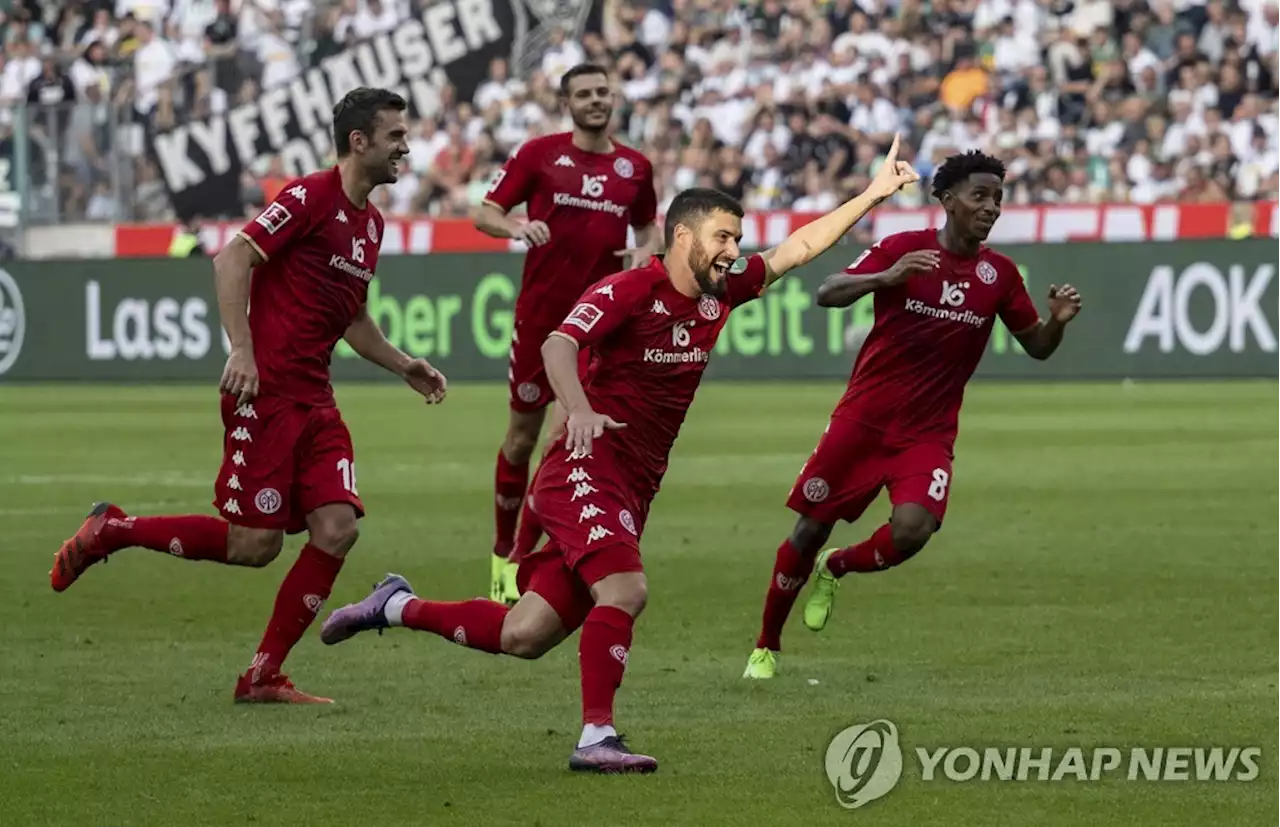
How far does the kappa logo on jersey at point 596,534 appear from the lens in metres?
7.29

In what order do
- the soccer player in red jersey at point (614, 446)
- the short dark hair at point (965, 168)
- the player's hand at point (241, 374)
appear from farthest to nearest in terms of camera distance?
the short dark hair at point (965, 168)
the player's hand at point (241, 374)
the soccer player in red jersey at point (614, 446)

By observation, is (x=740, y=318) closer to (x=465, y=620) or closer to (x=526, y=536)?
(x=526, y=536)

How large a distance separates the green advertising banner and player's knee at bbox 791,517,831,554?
16.5 m

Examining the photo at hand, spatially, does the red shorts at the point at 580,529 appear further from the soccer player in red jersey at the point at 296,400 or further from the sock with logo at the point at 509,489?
the sock with logo at the point at 509,489

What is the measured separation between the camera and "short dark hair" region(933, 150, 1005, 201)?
30.8 feet

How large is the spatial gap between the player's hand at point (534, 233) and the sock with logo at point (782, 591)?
89.0 inches

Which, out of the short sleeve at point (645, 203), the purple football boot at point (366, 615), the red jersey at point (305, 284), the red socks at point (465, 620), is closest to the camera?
the red socks at point (465, 620)

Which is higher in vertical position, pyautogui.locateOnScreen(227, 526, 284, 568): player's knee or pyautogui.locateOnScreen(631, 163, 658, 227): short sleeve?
pyautogui.locateOnScreen(631, 163, 658, 227): short sleeve

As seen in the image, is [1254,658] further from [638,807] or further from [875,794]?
[638,807]

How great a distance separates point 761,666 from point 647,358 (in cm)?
195

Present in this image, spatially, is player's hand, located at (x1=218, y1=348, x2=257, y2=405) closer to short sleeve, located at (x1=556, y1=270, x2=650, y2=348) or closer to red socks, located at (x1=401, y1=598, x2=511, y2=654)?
red socks, located at (x1=401, y1=598, x2=511, y2=654)

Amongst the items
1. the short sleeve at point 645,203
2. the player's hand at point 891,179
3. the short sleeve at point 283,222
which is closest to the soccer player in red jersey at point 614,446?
the player's hand at point 891,179

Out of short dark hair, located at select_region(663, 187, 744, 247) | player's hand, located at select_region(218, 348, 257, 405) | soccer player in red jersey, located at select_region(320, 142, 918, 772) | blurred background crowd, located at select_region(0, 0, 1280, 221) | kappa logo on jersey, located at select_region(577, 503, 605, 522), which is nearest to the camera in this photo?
soccer player in red jersey, located at select_region(320, 142, 918, 772)

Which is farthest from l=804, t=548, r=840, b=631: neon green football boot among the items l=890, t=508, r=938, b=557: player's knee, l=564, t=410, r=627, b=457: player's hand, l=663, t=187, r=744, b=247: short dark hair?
l=564, t=410, r=627, b=457: player's hand
